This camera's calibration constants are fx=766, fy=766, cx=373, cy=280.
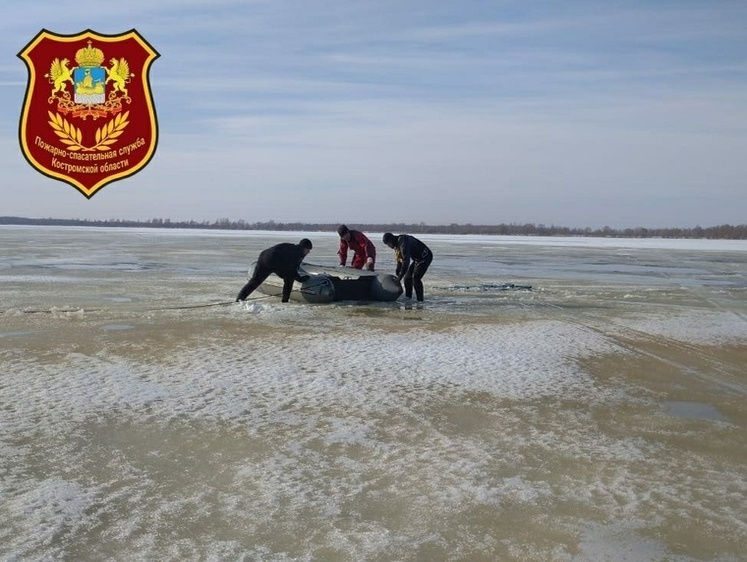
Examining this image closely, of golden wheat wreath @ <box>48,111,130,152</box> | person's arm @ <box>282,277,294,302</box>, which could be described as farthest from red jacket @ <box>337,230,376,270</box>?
golden wheat wreath @ <box>48,111,130,152</box>

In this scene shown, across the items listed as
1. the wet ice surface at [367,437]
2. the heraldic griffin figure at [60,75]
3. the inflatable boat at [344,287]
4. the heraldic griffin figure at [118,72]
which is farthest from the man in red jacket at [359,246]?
the heraldic griffin figure at [60,75]

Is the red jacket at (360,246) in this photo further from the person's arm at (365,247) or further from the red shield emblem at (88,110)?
the red shield emblem at (88,110)

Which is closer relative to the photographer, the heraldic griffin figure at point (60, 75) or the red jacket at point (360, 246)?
the heraldic griffin figure at point (60, 75)

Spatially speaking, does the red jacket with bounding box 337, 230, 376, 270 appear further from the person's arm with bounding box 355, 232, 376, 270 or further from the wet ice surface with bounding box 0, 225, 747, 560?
the wet ice surface with bounding box 0, 225, 747, 560

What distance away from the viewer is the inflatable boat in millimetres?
12023

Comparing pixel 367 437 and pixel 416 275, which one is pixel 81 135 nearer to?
pixel 416 275

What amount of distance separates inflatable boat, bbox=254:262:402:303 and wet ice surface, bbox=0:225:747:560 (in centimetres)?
160

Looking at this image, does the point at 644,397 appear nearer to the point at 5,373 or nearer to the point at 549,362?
the point at 549,362

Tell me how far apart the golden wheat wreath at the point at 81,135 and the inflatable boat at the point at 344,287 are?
3.43m

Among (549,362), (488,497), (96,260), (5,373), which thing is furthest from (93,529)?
(96,260)

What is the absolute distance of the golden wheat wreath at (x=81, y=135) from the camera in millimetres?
11383

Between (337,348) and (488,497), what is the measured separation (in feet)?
14.3

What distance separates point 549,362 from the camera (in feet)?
24.9

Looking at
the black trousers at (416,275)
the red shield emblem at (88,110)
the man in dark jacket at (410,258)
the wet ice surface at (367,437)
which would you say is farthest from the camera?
the black trousers at (416,275)
